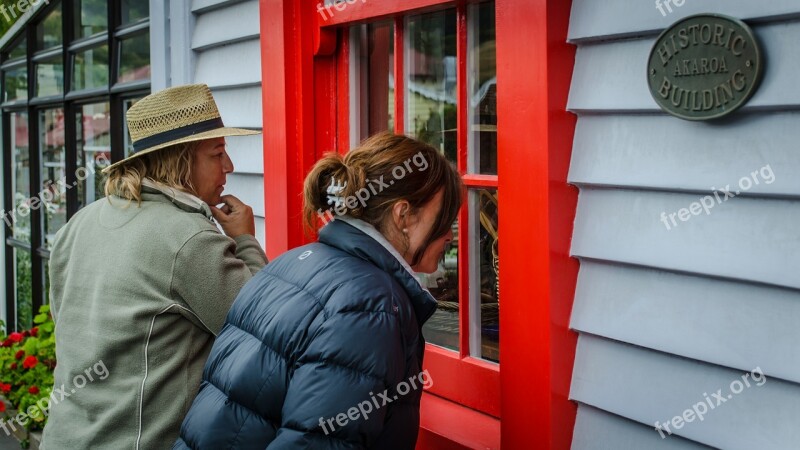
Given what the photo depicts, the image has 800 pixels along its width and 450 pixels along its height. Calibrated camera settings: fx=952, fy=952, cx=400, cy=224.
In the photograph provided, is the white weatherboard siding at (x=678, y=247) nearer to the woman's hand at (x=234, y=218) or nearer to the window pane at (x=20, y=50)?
the woman's hand at (x=234, y=218)

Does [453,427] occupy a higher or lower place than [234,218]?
lower

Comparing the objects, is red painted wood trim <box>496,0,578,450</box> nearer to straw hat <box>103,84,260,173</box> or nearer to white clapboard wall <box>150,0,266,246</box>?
straw hat <box>103,84,260,173</box>

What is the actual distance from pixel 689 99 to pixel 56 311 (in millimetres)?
1846

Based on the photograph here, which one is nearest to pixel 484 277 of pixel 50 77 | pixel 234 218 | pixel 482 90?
pixel 482 90

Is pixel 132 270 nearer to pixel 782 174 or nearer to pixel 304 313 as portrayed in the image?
pixel 304 313

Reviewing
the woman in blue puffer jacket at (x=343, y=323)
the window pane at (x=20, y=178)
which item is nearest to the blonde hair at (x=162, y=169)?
the woman in blue puffer jacket at (x=343, y=323)

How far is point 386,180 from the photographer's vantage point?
1.98 m

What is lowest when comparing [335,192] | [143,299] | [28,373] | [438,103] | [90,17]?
[28,373]

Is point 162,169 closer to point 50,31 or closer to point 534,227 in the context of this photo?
point 534,227

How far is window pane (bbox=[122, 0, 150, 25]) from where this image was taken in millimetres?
5219

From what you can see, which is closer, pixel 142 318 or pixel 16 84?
pixel 142 318

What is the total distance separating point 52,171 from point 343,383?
21.9ft

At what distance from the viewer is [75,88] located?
6.71 m

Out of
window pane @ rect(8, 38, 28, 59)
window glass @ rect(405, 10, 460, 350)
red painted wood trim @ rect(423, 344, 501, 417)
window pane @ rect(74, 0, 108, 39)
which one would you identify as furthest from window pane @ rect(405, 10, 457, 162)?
window pane @ rect(8, 38, 28, 59)
